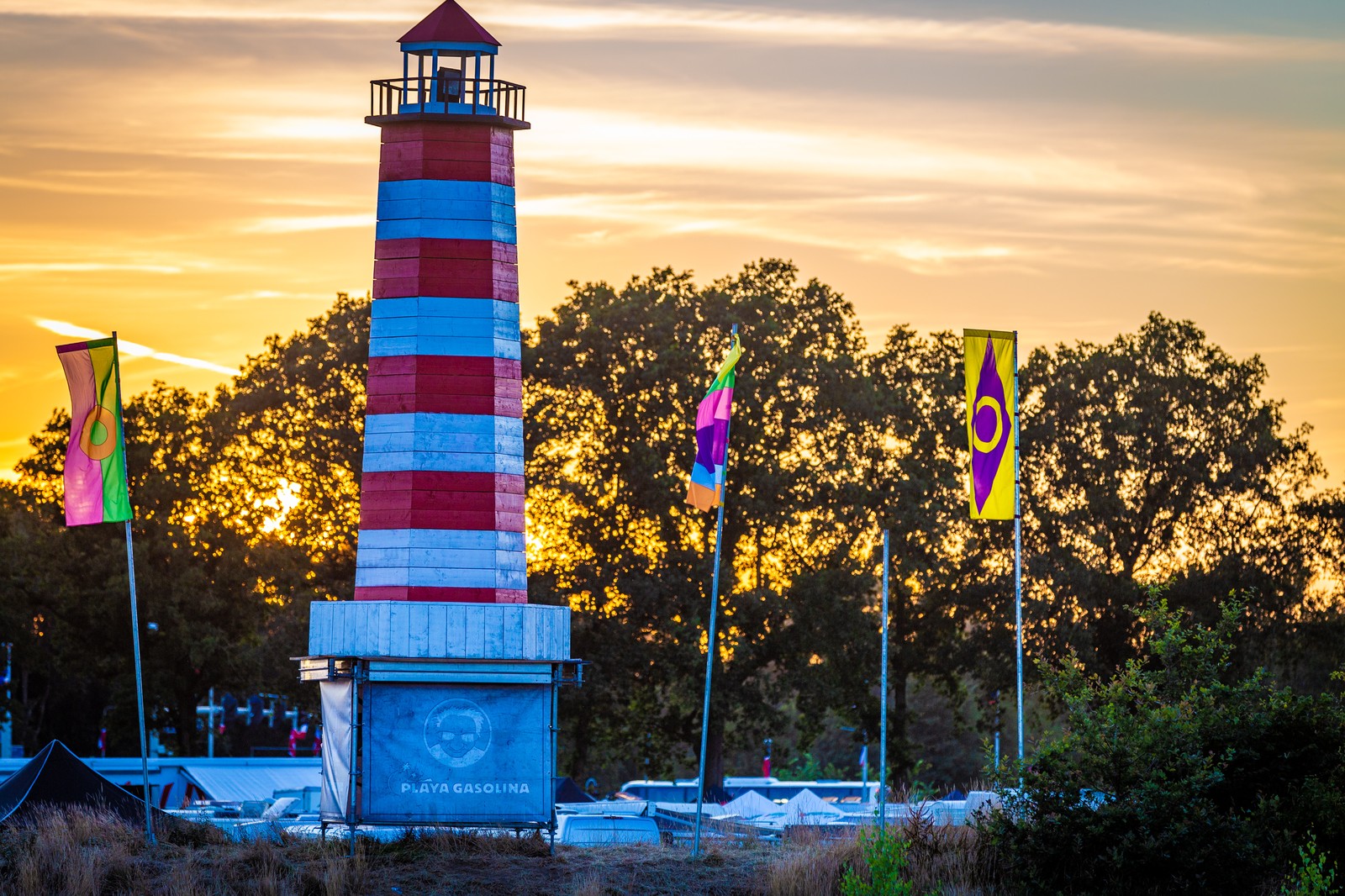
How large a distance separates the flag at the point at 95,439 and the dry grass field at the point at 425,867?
16.7 feet

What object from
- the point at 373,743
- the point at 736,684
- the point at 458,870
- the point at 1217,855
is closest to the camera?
the point at 1217,855

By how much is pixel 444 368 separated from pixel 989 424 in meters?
10.0

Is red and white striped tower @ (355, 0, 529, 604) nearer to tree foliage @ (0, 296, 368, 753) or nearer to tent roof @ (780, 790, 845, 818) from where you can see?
tent roof @ (780, 790, 845, 818)

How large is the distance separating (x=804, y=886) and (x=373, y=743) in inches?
281

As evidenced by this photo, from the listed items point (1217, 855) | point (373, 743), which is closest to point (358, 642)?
point (373, 743)

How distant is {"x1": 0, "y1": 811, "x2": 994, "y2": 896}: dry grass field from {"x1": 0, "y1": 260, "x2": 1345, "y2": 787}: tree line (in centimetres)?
2454

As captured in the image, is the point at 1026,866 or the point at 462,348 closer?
the point at 1026,866

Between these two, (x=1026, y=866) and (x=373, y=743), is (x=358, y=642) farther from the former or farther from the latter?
(x=1026, y=866)

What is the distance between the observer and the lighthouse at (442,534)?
27.9 m

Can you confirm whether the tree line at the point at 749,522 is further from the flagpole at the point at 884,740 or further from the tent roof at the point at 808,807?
the flagpole at the point at 884,740

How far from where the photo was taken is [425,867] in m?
25.7

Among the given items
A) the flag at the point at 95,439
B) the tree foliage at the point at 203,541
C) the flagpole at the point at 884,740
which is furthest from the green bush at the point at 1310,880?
the tree foliage at the point at 203,541

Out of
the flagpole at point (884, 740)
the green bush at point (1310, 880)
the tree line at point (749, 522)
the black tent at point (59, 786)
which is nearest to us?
the green bush at point (1310, 880)

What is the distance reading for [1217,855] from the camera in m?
23.9
